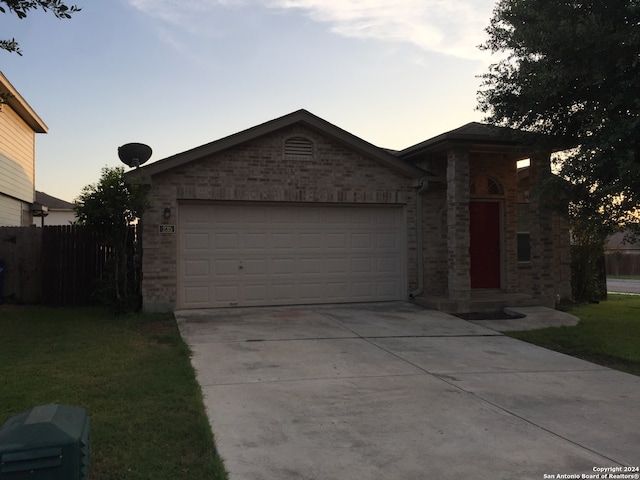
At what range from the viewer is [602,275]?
49.1 feet

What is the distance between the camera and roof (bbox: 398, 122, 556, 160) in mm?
10555

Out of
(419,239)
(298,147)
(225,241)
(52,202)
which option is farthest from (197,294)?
(52,202)

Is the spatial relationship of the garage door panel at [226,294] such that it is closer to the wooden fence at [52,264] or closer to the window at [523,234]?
the wooden fence at [52,264]

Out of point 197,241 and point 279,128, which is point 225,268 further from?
point 279,128

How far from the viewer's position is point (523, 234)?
44.7ft

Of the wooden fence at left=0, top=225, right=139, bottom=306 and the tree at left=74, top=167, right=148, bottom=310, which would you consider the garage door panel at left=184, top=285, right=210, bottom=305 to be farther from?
the wooden fence at left=0, top=225, right=139, bottom=306

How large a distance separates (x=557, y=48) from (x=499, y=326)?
16.1 ft

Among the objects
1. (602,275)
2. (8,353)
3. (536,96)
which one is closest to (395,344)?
(536,96)

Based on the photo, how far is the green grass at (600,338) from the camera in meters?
7.80

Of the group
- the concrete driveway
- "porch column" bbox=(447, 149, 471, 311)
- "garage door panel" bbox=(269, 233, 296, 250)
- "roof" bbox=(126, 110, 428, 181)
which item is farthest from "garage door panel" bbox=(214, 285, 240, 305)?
"porch column" bbox=(447, 149, 471, 311)

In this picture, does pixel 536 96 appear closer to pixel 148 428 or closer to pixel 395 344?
pixel 395 344

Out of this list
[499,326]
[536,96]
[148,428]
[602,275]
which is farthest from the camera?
[602,275]

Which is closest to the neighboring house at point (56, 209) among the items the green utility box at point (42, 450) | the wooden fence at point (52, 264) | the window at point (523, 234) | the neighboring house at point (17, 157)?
the neighboring house at point (17, 157)

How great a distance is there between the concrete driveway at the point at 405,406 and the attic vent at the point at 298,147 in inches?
178
